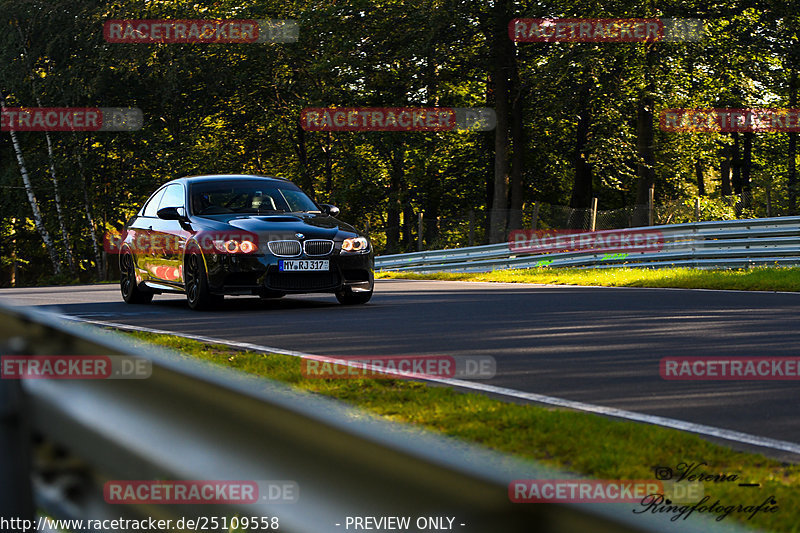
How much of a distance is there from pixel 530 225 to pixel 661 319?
22.3 meters

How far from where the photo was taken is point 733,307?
12000 mm

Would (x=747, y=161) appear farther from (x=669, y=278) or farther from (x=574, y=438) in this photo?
(x=574, y=438)

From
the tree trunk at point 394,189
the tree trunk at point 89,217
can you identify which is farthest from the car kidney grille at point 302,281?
the tree trunk at point 89,217

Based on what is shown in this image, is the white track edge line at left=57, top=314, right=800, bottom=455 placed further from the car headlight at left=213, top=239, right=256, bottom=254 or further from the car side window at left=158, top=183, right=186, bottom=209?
the car side window at left=158, top=183, right=186, bottom=209

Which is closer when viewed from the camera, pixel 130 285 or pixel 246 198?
pixel 246 198

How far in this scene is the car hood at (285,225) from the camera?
12.3 metres

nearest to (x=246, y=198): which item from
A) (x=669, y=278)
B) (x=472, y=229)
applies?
(x=669, y=278)

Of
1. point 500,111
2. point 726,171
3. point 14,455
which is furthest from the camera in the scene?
point 726,171

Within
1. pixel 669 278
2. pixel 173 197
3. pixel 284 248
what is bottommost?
pixel 669 278

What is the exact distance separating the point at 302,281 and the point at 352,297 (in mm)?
1280

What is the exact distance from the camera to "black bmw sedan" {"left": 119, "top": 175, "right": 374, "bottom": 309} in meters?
12.2

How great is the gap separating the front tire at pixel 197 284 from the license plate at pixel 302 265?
976 millimetres

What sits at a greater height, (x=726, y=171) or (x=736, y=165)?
(x=736, y=165)

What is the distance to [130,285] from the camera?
1475 centimetres
